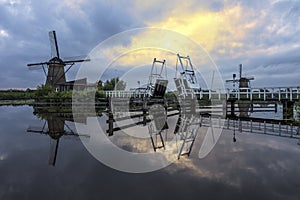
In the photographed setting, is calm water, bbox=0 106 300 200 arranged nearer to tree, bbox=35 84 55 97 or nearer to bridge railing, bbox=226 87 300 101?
bridge railing, bbox=226 87 300 101

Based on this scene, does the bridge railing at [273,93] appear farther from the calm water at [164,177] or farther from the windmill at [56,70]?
the windmill at [56,70]

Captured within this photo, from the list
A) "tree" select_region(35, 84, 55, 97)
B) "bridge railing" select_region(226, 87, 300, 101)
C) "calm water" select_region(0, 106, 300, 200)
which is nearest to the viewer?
"calm water" select_region(0, 106, 300, 200)

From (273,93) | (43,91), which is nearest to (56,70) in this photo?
(43,91)

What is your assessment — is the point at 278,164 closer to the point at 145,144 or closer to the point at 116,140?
the point at 145,144

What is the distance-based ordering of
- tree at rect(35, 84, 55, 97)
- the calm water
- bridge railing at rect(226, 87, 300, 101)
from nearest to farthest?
the calm water → bridge railing at rect(226, 87, 300, 101) → tree at rect(35, 84, 55, 97)

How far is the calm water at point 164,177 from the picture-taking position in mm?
3596

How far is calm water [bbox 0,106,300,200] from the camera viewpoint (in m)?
3.60

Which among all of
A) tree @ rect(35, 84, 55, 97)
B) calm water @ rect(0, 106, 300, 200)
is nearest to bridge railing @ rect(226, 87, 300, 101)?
calm water @ rect(0, 106, 300, 200)

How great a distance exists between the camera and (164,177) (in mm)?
4316

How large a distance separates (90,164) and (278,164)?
15.4 ft

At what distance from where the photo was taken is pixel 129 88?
2483cm

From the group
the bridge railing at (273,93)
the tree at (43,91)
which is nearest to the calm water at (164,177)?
the bridge railing at (273,93)

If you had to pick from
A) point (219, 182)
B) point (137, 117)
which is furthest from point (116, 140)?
point (137, 117)

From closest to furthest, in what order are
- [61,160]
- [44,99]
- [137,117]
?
[61,160] → [137,117] → [44,99]
